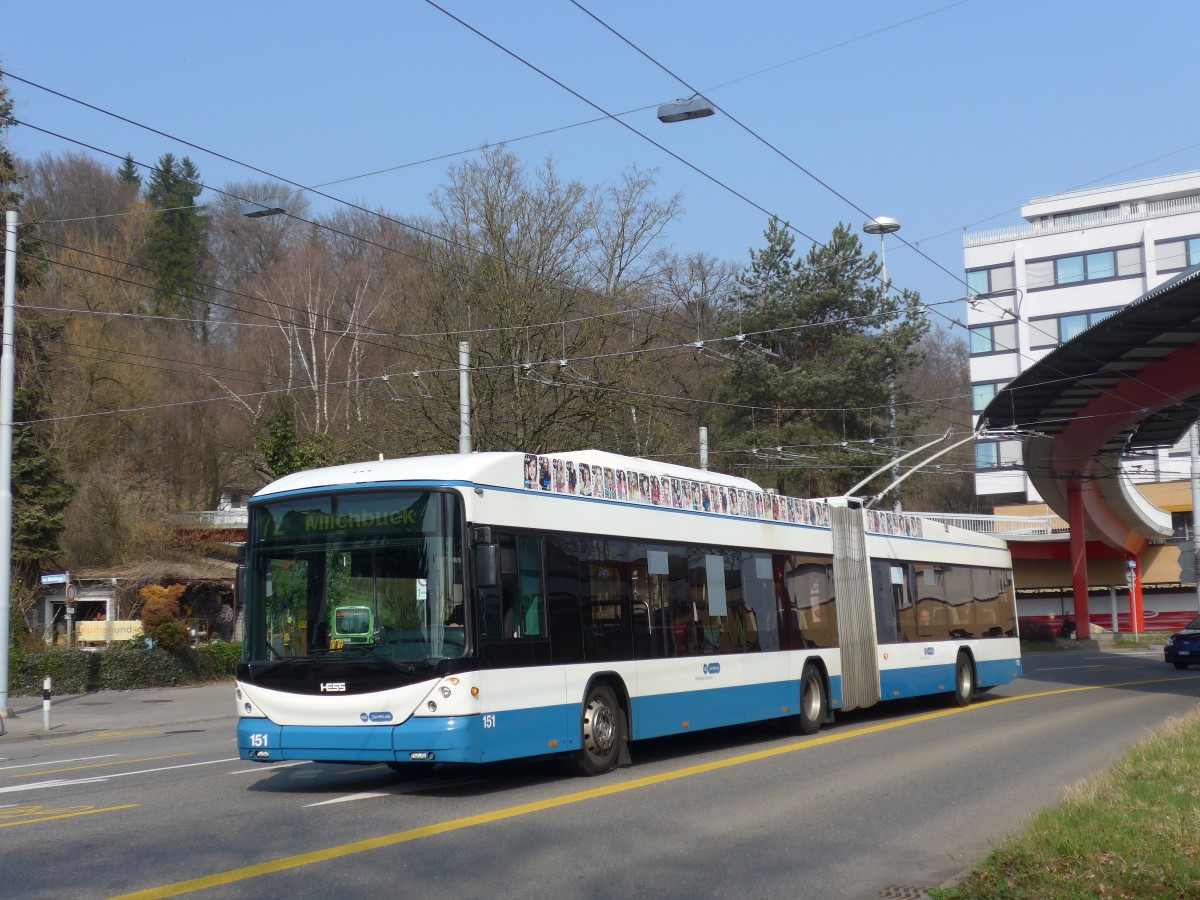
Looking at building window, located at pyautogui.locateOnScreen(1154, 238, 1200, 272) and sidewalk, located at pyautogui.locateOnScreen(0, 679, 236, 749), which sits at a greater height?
building window, located at pyautogui.locateOnScreen(1154, 238, 1200, 272)

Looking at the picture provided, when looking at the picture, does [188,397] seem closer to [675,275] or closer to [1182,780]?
[675,275]

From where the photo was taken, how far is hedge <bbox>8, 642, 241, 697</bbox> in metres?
30.3

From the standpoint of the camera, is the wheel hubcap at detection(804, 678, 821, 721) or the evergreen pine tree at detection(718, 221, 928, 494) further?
the evergreen pine tree at detection(718, 221, 928, 494)

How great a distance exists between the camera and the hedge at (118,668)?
99.6 ft

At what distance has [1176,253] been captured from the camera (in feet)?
244

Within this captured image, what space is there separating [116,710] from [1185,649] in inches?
1035

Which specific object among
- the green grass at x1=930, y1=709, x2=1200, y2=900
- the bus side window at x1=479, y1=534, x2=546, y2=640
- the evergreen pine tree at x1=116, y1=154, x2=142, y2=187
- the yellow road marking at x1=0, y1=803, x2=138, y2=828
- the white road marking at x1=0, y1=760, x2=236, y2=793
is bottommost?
the green grass at x1=930, y1=709, x2=1200, y2=900

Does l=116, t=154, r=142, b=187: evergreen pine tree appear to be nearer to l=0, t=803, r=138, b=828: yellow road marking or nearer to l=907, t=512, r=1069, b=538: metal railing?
l=907, t=512, r=1069, b=538: metal railing

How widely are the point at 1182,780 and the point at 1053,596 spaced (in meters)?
61.2

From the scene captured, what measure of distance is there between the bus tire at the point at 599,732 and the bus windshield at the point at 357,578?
6.89 feet

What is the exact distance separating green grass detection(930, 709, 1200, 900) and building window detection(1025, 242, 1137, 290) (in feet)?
231

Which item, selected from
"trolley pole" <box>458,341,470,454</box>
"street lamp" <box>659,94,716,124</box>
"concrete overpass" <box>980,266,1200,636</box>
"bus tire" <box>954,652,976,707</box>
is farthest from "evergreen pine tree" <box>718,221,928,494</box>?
"street lamp" <box>659,94,716,124</box>

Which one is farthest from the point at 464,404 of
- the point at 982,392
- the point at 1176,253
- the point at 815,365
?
the point at 1176,253

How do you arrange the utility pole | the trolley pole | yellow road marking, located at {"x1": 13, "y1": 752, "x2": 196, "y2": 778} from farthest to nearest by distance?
the trolley pole, the utility pole, yellow road marking, located at {"x1": 13, "y1": 752, "x2": 196, "y2": 778}
